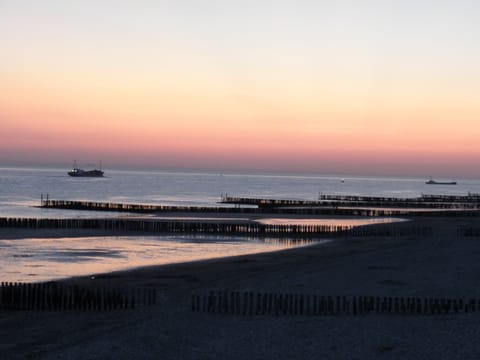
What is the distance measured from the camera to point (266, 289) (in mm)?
24938

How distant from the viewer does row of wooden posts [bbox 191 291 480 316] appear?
19.5m

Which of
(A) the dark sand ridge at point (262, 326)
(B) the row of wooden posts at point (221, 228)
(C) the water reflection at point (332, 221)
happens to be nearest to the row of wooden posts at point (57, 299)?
(A) the dark sand ridge at point (262, 326)

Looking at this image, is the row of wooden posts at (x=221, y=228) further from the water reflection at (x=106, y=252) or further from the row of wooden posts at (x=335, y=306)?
the row of wooden posts at (x=335, y=306)

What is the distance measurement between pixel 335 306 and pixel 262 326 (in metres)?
3.68

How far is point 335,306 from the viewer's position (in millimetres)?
20906

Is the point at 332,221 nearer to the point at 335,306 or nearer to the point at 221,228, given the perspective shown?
the point at 221,228

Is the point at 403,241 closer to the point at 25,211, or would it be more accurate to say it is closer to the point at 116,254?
the point at 116,254

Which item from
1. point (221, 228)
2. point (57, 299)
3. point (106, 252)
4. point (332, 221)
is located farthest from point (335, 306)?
point (332, 221)

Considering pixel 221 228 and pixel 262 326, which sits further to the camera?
pixel 221 228

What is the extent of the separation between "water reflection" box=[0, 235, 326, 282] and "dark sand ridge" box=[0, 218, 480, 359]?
10.9 feet

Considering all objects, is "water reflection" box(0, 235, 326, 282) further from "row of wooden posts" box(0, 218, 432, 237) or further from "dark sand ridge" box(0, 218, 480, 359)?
"row of wooden posts" box(0, 218, 432, 237)

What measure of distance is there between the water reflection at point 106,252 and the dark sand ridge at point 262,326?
332 centimetres

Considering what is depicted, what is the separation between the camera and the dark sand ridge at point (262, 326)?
51.7 ft

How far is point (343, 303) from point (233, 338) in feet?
15.2
